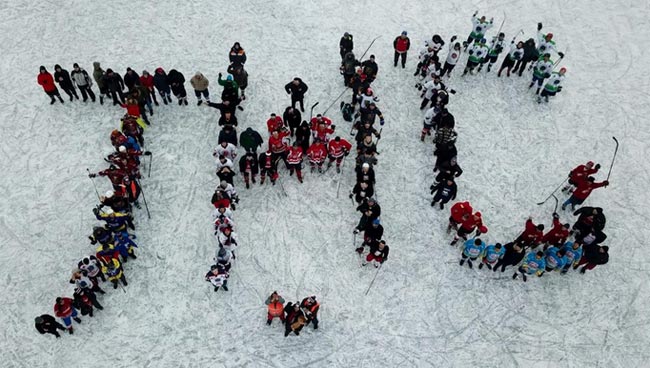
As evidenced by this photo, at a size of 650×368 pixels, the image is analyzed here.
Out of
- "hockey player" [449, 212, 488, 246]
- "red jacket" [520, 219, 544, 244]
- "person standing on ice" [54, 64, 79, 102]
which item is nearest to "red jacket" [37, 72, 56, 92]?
"person standing on ice" [54, 64, 79, 102]

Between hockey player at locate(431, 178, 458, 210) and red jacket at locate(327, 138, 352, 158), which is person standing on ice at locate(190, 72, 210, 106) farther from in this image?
hockey player at locate(431, 178, 458, 210)

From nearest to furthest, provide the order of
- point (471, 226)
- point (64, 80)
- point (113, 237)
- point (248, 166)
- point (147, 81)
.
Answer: point (113, 237)
point (471, 226)
point (248, 166)
point (147, 81)
point (64, 80)

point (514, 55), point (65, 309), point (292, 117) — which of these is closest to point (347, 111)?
point (292, 117)

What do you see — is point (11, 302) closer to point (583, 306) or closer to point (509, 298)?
point (509, 298)

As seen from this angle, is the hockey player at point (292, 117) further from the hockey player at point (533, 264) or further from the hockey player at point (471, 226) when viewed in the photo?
the hockey player at point (533, 264)

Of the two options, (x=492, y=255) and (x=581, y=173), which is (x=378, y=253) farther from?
(x=581, y=173)

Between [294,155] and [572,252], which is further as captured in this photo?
Answer: [294,155]

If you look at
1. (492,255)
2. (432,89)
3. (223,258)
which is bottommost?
(223,258)
